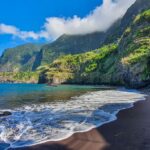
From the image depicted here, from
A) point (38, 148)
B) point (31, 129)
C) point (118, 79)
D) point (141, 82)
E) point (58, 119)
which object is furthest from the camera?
point (118, 79)

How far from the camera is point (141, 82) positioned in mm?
98000

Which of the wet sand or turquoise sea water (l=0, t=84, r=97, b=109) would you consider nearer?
the wet sand

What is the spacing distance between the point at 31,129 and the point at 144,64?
83433 mm

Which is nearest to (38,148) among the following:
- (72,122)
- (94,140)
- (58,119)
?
(94,140)

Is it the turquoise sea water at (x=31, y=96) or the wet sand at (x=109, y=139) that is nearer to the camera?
the wet sand at (x=109, y=139)

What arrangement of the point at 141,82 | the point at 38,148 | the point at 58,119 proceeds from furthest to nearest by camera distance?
the point at 141,82 → the point at 58,119 → the point at 38,148

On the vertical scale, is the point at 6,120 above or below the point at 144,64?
below

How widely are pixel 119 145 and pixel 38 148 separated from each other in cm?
480

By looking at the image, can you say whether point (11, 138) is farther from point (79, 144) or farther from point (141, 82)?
point (141, 82)

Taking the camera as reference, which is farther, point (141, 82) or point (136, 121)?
point (141, 82)

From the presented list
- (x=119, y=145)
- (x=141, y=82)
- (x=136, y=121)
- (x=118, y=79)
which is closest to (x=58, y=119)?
(x=136, y=121)

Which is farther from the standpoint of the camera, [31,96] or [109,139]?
[31,96]

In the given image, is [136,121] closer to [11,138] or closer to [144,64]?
[11,138]

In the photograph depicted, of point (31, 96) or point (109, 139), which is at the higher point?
point (31, 96)
